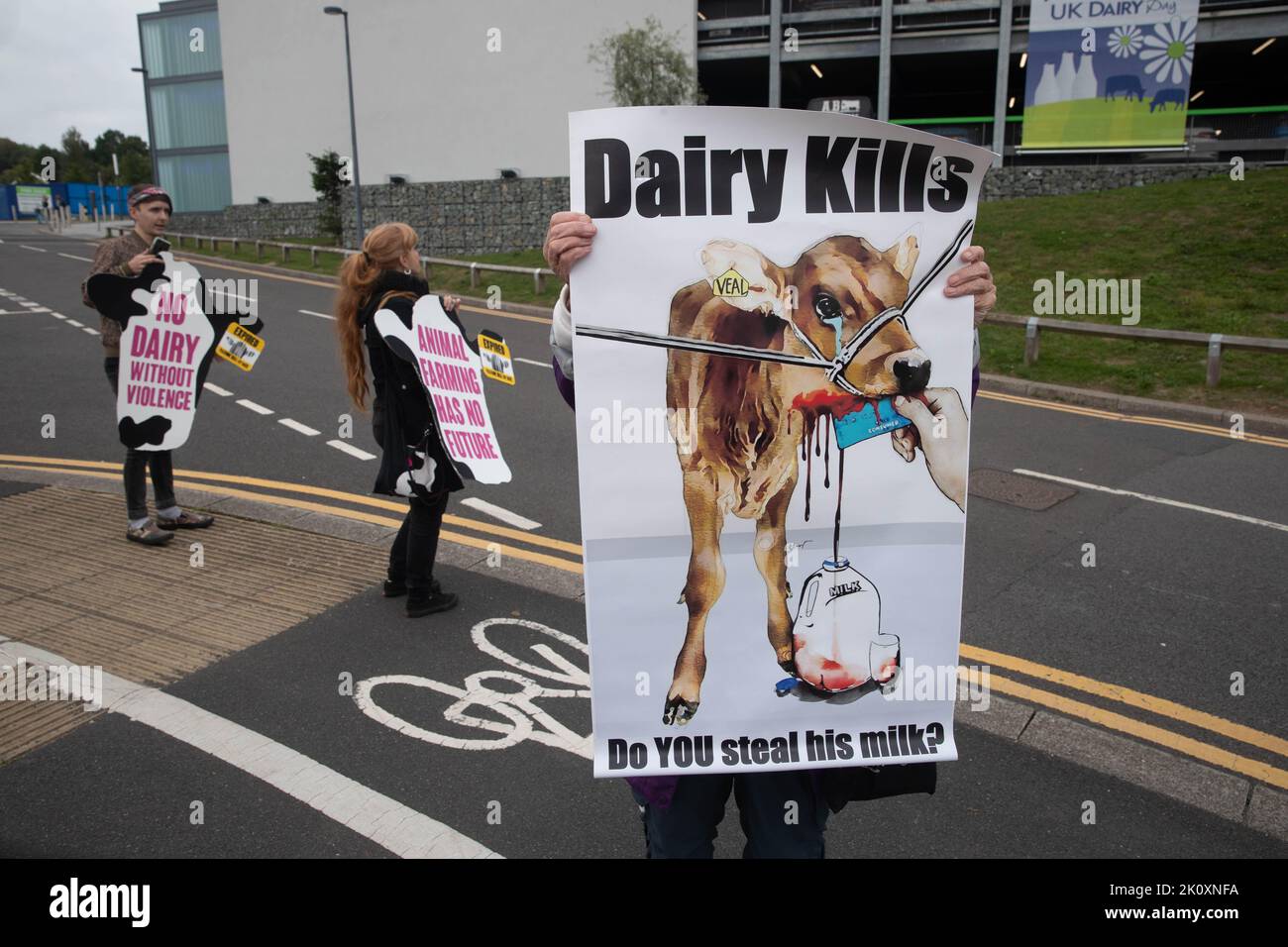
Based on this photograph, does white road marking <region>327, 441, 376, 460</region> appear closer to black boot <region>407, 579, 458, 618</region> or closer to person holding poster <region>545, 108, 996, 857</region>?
black boot <region>407, 579, 458, 618</region>

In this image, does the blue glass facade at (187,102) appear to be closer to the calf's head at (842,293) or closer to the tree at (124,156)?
the tree at (124,156)

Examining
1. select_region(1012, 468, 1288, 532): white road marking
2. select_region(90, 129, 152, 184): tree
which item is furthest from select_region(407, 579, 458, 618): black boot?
select_region(90, 129, 152, 184): tree

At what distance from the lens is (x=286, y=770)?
3652 mm

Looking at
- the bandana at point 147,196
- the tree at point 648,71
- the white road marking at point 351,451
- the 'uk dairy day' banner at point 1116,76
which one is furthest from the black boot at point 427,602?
the 'uk dairy day' banner at point 1116,76

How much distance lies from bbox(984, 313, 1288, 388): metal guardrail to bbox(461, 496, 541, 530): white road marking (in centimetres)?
857

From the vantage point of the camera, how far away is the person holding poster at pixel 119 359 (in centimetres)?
571

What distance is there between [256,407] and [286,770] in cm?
720

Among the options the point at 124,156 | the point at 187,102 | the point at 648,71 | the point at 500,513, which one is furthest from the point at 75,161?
the point at 500,513

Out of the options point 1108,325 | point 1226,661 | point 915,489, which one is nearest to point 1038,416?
point 1108,325

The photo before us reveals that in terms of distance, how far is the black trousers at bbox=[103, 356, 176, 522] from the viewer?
5.99 metres

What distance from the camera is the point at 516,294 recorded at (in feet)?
63.2

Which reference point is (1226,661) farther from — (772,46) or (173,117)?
(173,117)

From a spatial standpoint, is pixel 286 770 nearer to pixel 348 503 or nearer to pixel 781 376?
pixel 781 376
